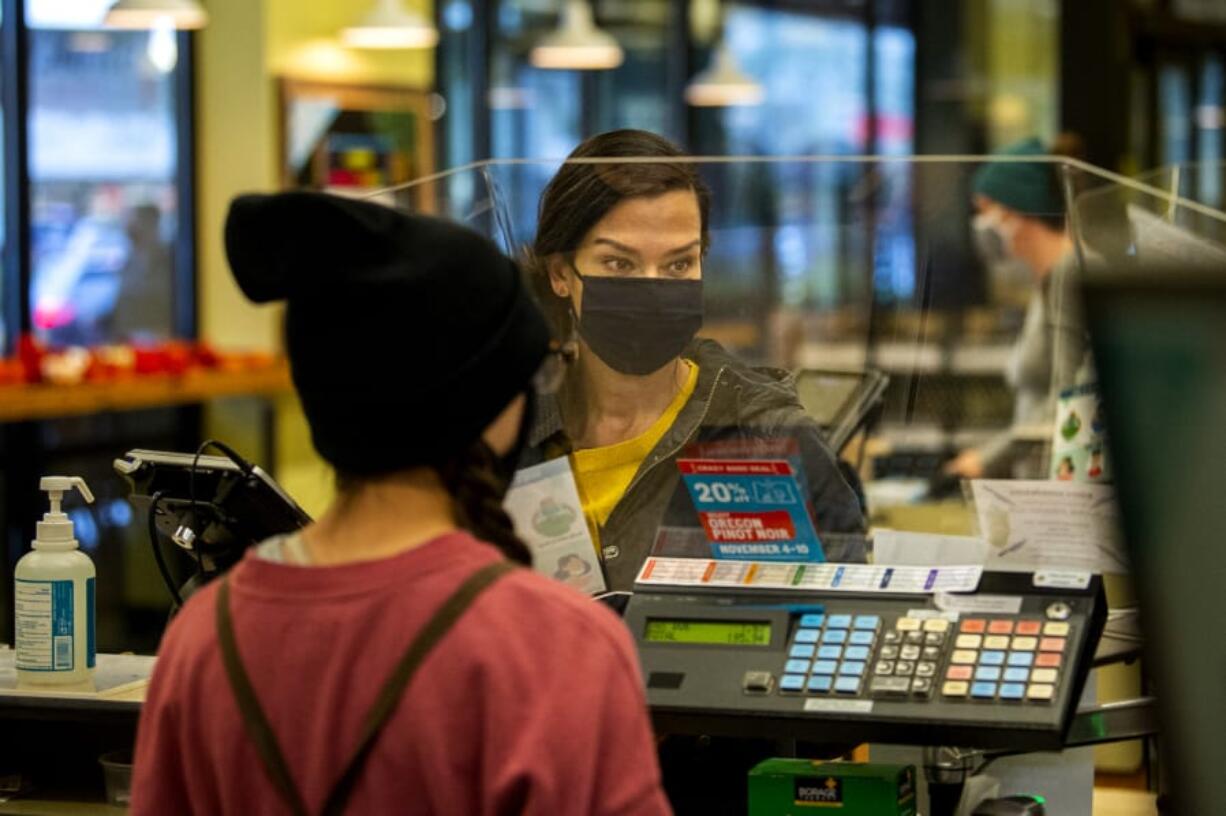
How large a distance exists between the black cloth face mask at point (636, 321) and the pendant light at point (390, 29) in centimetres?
614

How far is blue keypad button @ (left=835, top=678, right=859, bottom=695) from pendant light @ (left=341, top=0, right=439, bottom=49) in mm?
6675

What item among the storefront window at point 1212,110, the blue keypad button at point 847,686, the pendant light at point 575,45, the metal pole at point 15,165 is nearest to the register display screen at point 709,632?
the blue keypad button at point 847,686

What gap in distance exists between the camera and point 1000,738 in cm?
173

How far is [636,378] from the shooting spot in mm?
2242

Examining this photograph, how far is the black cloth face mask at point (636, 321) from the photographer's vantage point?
224 centimetres

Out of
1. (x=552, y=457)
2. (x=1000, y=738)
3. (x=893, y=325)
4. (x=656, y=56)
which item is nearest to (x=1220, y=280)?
(x=1000, y=738)

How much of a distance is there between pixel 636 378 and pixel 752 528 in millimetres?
224

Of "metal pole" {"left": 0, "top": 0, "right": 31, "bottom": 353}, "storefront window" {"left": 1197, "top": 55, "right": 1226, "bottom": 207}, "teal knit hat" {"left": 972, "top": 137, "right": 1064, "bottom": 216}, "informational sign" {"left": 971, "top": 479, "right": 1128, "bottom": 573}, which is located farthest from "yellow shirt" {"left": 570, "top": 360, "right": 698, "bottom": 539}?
"storefront window" {"left": 1197, "top": 55, "right": 1226, "bottom": 207}

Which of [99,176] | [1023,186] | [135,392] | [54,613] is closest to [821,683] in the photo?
[54,613]

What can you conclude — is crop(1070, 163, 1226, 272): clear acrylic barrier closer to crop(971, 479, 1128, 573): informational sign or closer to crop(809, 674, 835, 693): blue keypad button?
Answer: crop(971, 479, 1128, 573): informational sign

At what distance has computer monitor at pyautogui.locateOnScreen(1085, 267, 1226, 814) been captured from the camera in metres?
0.87

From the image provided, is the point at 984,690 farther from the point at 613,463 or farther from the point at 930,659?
the point at 613,463

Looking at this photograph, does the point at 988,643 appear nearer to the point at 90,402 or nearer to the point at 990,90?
the point at 90,402

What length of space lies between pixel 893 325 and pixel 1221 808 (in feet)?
9.16
